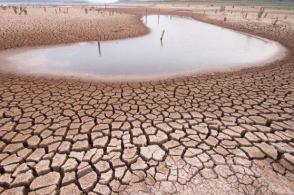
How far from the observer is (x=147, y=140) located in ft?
9.77

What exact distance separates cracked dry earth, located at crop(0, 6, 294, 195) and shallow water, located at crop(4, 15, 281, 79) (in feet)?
5.78

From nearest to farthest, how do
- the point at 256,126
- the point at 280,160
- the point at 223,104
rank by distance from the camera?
the point at 280,160
the point at 256,126
the point at 223,104

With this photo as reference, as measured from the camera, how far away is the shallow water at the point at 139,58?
6.54 meters

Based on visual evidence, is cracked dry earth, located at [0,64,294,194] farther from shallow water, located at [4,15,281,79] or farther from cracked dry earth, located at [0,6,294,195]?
shallow water, located at [4,15,281,79]

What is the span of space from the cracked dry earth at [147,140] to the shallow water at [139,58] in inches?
69.3

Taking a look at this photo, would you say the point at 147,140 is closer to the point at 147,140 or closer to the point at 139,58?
the point at 147,140

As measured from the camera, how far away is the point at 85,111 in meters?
3.80

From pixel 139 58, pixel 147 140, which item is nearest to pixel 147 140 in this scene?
pixel 147 140

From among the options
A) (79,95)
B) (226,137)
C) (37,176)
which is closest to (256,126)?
(226,137)

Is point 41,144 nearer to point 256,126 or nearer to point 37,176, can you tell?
point 37,176

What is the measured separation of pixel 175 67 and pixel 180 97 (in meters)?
2.81

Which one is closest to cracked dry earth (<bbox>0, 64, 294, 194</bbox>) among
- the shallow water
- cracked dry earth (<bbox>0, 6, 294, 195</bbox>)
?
cracked dry earth (<bbox>0, 6, 294, 195</bbox>)

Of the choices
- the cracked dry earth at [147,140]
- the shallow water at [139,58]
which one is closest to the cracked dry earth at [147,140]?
the cracked dry earth at [147,140]

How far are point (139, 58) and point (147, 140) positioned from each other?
18.4 feet
